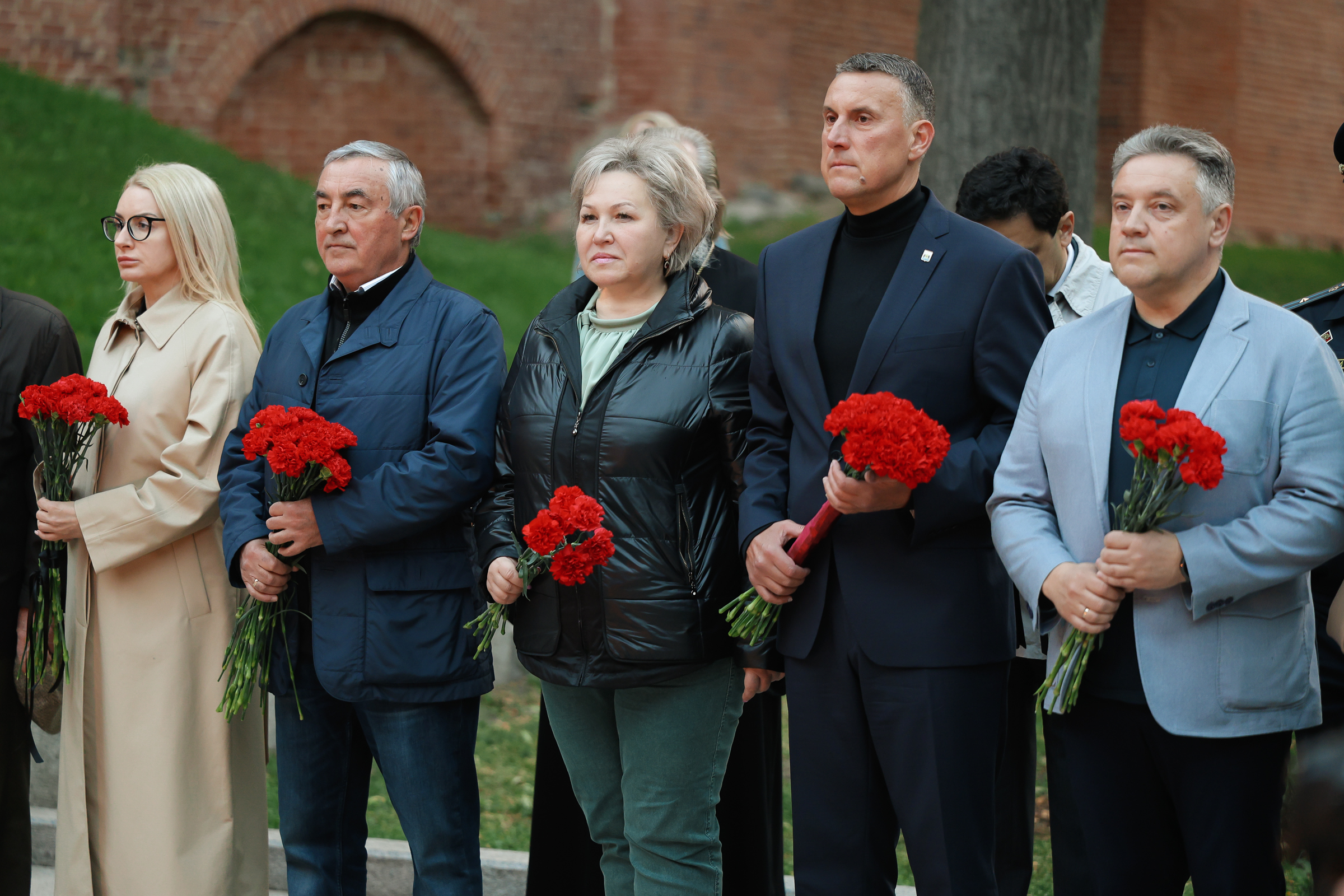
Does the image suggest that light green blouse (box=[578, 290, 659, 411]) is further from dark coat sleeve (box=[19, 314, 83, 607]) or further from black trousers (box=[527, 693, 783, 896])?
dark coat sleeve (box=[19, 314, 83, 607])

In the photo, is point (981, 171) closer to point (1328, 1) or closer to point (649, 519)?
point (649, 519)

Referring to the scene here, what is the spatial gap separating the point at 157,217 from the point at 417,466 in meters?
1.23

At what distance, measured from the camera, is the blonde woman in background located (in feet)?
12.4

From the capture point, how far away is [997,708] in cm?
303

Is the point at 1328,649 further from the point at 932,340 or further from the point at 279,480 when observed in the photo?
the point at 279,480

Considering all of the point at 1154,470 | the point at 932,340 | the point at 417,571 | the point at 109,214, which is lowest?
the point at 417,571

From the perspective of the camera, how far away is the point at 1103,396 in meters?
2.85

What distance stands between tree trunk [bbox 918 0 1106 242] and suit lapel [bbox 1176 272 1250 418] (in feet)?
10.9

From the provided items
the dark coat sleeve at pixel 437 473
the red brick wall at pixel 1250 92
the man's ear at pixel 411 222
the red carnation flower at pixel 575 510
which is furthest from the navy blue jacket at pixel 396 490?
the red brick wall at pixel 1250 92

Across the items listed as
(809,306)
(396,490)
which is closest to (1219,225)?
(809,306)

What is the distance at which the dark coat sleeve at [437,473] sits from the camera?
134 inches

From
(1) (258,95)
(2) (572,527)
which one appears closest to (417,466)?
(2) (572,527)

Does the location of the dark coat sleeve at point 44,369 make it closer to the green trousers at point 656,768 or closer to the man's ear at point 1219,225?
the green trousers at point 656,768

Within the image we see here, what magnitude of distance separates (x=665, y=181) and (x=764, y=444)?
0.74 meters
